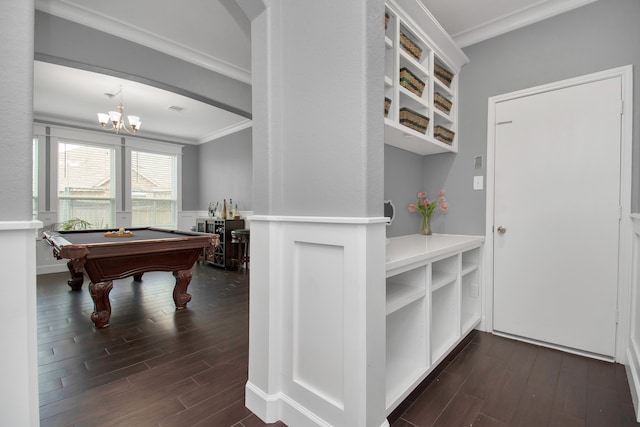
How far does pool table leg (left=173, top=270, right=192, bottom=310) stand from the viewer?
10.8 feet

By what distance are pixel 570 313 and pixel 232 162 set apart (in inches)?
227

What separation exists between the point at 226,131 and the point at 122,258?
4071mm

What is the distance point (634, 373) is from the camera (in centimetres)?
171

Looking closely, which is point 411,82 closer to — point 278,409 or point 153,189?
point 278,409

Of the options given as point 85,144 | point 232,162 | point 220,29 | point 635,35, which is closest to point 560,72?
point 635,35

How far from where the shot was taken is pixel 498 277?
263 cm

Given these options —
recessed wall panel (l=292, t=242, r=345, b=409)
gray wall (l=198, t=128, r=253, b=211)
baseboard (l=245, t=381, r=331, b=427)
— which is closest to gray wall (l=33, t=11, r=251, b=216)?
recessed wall panel (l=292, t=242, r=345, b=409)

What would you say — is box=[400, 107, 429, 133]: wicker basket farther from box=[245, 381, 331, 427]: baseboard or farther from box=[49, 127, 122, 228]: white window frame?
box=[49, 127, 122, 228]: white window frame

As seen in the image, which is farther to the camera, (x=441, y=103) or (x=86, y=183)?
(x=86, y=183)

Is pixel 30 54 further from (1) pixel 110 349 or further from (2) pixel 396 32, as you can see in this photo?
(1) pixel 110 349

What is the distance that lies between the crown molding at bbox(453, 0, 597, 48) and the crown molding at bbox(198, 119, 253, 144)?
398 cm

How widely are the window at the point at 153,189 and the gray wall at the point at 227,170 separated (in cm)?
31

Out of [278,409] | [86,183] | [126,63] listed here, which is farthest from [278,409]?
[86,183]

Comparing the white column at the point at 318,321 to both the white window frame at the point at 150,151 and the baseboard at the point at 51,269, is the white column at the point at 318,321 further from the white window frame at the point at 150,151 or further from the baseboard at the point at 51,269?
the white window frame at the point at 150,151
